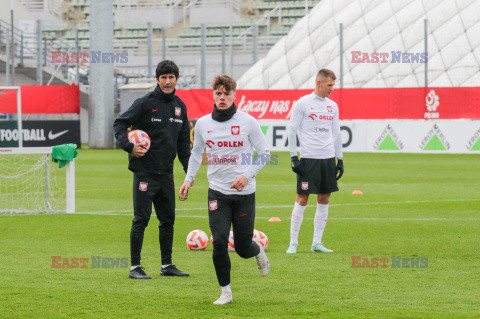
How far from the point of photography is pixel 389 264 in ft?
28.5

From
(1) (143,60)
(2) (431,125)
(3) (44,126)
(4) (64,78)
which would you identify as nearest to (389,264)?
(2) (431,125)

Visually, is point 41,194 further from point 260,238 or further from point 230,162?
point 230,162

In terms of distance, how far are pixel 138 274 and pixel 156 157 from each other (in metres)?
1.13

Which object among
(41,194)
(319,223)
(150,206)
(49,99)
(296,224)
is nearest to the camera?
(150,206)

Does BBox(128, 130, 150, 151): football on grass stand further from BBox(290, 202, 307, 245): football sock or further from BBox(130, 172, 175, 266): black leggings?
BBox(290, 202, 307, 245): football sock

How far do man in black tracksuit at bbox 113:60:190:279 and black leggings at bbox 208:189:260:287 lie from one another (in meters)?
1.17

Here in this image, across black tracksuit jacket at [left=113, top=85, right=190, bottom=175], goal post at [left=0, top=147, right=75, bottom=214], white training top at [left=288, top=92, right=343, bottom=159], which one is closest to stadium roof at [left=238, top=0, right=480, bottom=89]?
goal post at [left=0, top=147, right=75, bottom=214]

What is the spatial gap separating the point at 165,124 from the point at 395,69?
3752 cm

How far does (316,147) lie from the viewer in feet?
32.0

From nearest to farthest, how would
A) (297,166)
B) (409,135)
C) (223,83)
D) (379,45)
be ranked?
(223,83)
(297,166)
(409,135)
(379,45)

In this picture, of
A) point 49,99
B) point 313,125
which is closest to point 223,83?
point 313,125

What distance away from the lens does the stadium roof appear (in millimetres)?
43125

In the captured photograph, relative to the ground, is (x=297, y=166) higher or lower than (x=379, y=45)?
lower

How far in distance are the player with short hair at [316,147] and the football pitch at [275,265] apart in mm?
377
